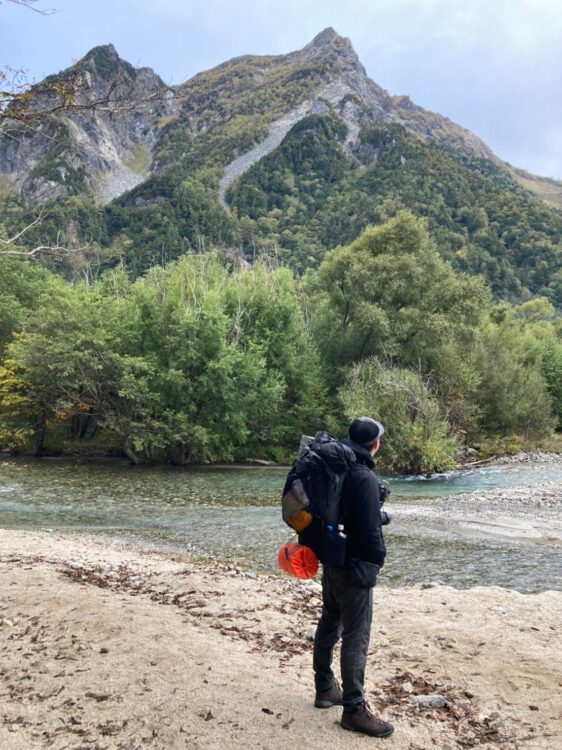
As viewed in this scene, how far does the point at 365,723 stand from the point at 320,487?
190 centimetres

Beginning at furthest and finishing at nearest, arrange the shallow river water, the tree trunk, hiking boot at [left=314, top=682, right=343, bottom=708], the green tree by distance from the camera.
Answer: the tree trunk < the green tree < the shallow river water < hiking boot at [left=314, top=682, right=343, bottom=708]

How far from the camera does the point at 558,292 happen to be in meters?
119

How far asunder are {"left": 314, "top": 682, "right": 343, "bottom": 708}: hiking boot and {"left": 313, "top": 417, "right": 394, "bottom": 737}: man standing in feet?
0.43

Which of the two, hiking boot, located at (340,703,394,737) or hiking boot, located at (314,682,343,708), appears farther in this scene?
hiking boot, located at (314,682,343,708)

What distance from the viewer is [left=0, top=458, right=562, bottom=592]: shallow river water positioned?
11102 mm

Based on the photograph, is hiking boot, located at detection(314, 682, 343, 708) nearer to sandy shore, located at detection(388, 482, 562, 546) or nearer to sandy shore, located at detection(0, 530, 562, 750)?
sandy shore, located at detection(0, 530, 562, 750)

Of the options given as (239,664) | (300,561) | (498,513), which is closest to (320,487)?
(300,561)

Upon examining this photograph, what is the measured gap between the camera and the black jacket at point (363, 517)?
435 centimetres

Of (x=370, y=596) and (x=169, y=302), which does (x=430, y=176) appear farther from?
(x=370, y=596)

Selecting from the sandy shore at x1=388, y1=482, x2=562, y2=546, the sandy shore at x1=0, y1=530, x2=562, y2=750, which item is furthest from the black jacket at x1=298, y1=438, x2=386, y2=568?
the sandy shore at x1=388, y1=482, x2=562, y2=546

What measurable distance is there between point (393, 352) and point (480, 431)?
30.8 feet

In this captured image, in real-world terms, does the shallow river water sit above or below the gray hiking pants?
below

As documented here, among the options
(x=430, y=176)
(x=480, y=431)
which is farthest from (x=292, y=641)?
(x=430, y=176)

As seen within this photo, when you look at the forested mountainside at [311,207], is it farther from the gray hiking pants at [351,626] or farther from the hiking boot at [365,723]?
the hiking boot at [365,723]
